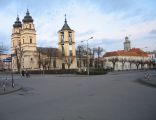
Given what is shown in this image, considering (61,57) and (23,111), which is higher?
(61,57)

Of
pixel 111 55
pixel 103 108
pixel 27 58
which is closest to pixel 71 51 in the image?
pixel 27 58

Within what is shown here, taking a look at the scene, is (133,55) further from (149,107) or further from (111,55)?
(149,107)

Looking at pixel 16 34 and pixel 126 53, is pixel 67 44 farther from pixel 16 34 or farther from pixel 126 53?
pixel 126 53

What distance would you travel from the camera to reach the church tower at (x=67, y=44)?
363 feet

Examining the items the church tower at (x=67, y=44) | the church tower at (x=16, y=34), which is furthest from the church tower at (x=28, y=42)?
the church tower at (x=67, y=44)

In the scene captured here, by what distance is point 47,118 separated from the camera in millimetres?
9828

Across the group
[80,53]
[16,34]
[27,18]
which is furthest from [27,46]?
[80,53]

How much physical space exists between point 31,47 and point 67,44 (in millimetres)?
15607

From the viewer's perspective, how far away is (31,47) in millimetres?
104312

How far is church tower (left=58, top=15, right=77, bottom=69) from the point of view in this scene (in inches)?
4355

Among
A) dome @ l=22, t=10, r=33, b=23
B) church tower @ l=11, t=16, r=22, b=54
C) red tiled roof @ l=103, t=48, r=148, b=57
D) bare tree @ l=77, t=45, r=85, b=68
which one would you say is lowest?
bare tree @ l=77, t=45, r=85, b=68

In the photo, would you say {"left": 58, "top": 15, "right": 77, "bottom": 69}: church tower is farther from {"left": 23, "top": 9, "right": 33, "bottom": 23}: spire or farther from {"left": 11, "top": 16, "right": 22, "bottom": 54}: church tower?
{"left": 11, "top": 16, "right": 22, "bottom": 54}: church tower

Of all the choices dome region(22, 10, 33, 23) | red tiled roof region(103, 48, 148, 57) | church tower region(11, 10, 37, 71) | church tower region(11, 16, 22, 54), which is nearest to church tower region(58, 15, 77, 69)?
church tower region(11, 10, 37, 71)

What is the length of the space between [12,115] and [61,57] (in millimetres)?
96754
